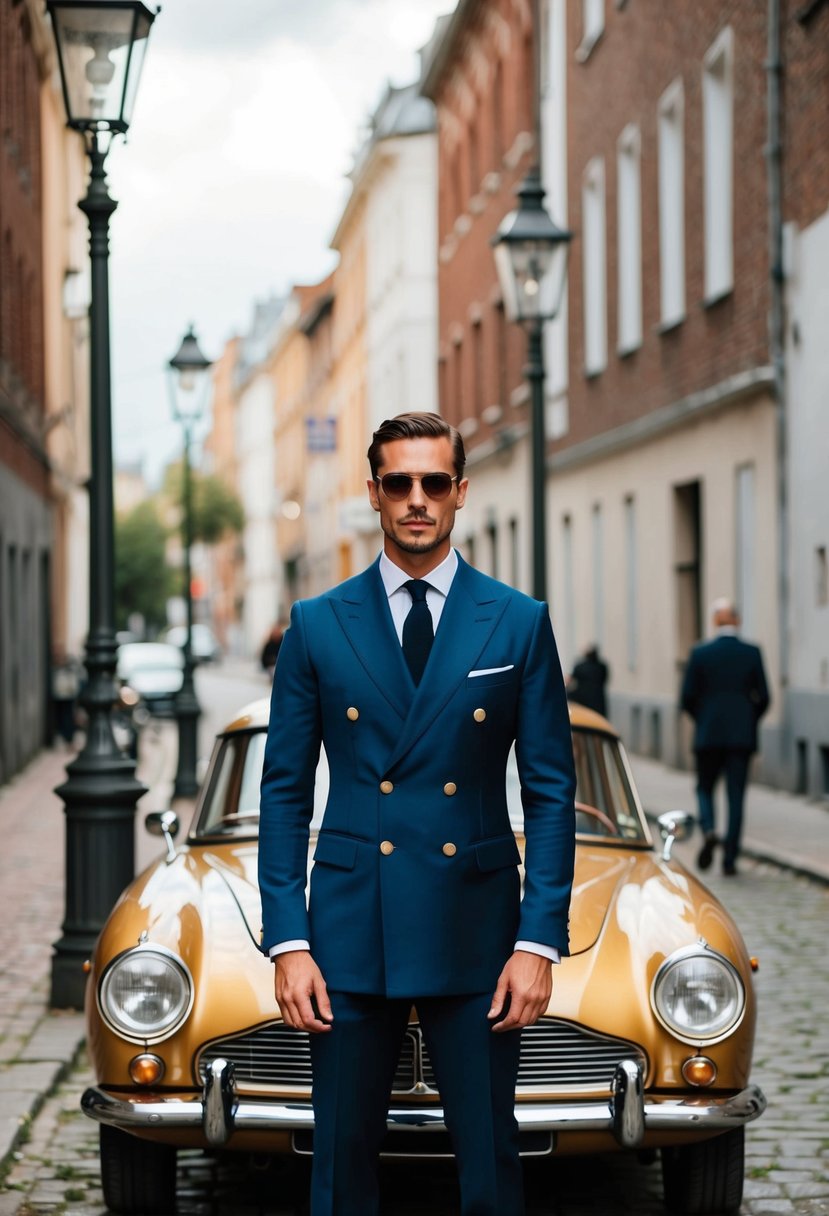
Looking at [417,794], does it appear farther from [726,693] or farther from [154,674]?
[154,674]

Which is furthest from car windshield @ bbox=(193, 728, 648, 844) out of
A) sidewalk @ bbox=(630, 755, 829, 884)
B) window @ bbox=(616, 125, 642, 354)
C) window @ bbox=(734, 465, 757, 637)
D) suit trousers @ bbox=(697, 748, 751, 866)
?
window @ bbox=(616, 125, 642, 354)

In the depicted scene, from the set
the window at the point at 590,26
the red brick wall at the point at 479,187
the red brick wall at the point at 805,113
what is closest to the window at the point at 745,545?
the red brick wall at the point at 805,113

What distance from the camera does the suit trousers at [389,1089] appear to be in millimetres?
4098

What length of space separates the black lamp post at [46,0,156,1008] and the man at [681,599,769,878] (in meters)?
5.53

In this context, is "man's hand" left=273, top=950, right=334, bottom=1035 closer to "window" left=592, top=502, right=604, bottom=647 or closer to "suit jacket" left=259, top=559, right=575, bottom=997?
"suit jacket" left=259, top=559, right=575, bottom=997

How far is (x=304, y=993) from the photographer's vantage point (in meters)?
4.04

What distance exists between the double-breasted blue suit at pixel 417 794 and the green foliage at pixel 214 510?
9720cm

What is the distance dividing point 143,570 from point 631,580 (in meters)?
68.1

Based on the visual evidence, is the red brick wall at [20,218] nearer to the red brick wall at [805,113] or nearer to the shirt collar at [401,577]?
the red brick wall at [805,113]

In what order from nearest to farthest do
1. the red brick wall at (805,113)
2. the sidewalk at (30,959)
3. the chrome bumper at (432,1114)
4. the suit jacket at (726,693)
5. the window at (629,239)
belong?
the chrome bumper at (432,1114) → the sidewalk at (30,959) → the suit jacket at (726,693) → the red brick wall at (805,113) → the window at (629,239)

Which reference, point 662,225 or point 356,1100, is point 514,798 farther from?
point 662,225

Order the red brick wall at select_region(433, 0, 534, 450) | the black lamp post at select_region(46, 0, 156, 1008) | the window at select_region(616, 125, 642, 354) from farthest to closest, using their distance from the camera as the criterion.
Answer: the red brick wall at select_region(433, 0, 534, 450)
the window at select_region(616, 125, 642, 354)
the black lamp post at select_region(46, 0, 156, 1008)

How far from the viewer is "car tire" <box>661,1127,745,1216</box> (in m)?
5.98

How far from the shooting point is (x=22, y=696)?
27.6 m
